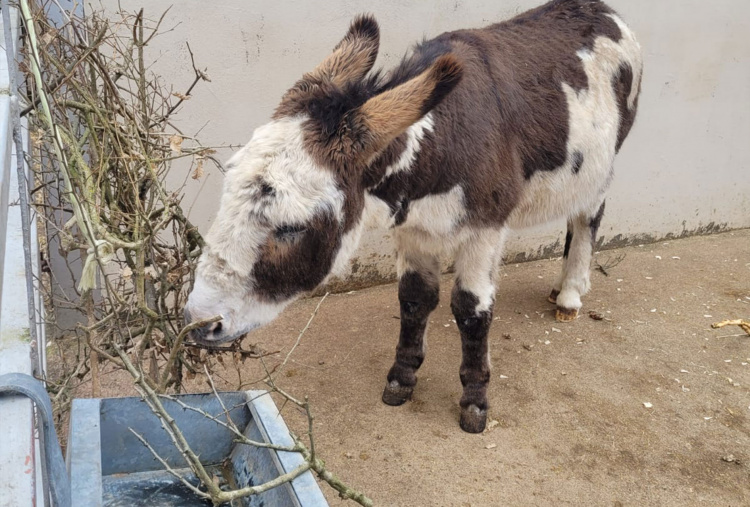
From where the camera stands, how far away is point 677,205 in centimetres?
584

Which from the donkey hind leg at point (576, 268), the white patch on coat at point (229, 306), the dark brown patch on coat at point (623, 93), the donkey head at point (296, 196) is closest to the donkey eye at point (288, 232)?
the donkey head at point (296, 196)

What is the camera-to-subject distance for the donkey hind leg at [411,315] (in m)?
3.45

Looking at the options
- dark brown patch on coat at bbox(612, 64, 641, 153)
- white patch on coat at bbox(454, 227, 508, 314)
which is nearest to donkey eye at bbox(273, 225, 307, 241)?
white patch on coat at bbox(454, 227, 508, 314)

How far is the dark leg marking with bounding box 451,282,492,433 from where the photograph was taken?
3.26 meters

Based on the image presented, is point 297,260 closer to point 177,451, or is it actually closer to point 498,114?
point 177,451

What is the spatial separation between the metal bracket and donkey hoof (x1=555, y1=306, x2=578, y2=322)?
3.74 meters

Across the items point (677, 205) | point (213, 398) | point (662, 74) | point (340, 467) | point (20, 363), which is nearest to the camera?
point (20, 363)

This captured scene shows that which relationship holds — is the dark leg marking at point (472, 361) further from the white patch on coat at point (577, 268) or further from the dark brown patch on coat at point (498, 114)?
the white patch on coat at point (577, 268)

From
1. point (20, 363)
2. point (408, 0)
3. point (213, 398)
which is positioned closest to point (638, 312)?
point (408, 0)

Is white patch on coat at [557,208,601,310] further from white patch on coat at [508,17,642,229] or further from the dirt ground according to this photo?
white patch on coat at [508,17,642,229]

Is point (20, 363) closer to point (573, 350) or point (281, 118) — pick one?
point (281, 118)

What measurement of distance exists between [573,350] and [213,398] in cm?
279

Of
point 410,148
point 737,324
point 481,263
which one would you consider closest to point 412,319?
point 481,263

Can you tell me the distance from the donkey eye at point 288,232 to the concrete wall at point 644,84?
1.55 m
